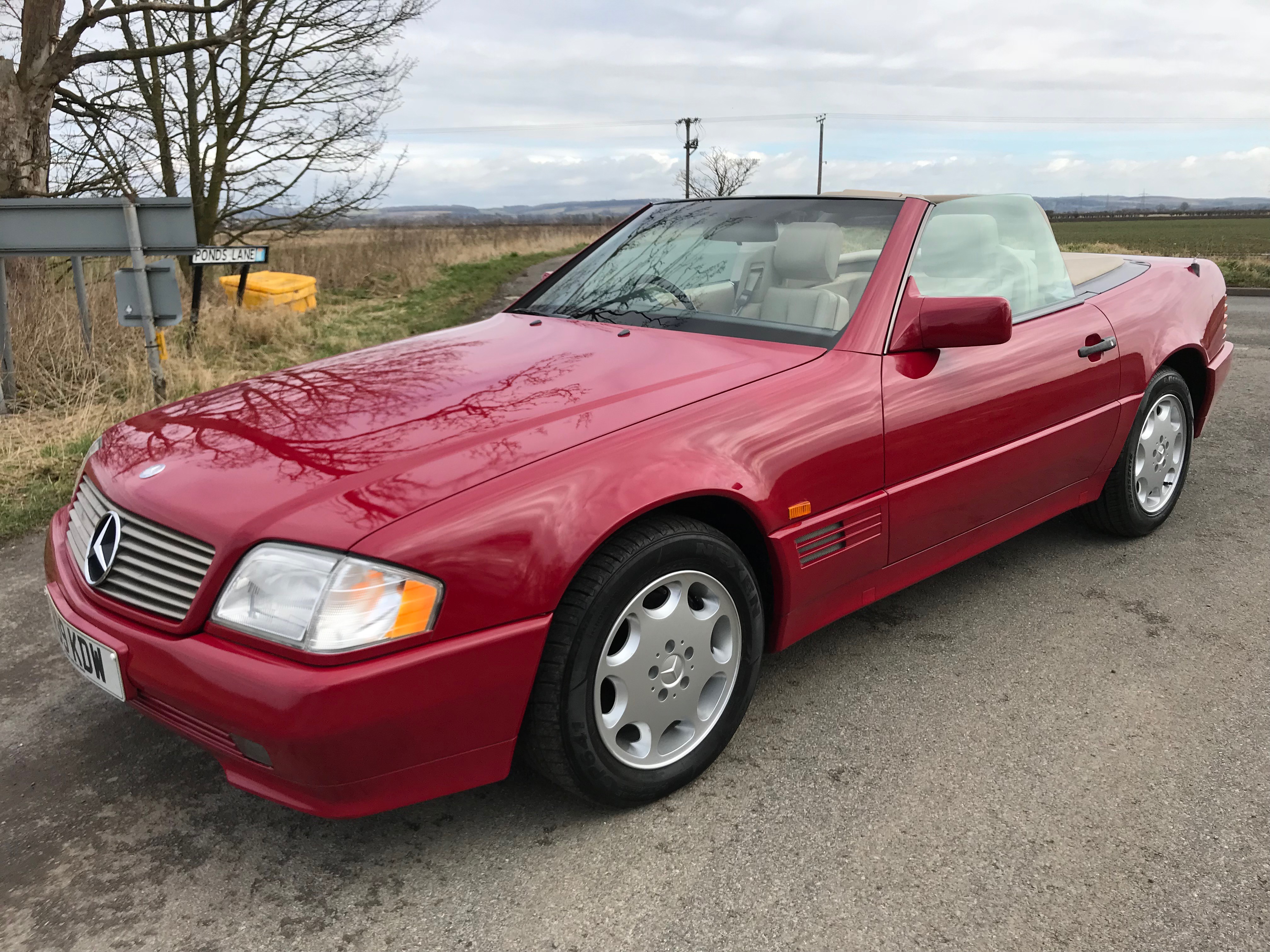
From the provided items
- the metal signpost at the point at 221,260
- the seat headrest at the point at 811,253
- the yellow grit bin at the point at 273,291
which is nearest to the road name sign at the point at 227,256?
the metal signpost at the point at 221,260

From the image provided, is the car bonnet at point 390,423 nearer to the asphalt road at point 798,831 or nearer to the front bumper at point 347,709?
the front bumper at point 347,709

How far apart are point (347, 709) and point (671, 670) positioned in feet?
2.65

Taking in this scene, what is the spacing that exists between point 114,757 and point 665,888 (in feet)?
5.23

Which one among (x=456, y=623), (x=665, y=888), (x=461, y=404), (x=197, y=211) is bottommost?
(x=665, y=888)

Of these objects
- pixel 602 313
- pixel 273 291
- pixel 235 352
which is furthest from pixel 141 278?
pixel 273 291

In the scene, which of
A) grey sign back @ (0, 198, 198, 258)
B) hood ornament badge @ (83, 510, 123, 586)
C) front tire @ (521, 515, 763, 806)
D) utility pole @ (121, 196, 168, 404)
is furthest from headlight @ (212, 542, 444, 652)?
grey sign back @ (0, 198, 198, 258)

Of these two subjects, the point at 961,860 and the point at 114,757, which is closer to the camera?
the point at 961,860

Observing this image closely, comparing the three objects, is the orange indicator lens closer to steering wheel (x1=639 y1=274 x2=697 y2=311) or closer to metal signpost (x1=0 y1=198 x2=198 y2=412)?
steering wheel (x1=639 y1=274 x2=697 y2=311)

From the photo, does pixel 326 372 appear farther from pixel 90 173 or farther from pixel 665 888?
pixel 90 173

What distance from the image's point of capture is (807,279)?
303 cm

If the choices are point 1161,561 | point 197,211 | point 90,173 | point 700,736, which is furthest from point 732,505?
point 197,211

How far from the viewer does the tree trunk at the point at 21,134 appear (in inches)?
298

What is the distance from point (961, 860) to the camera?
2.08 m

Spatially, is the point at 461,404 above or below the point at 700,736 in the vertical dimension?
above
